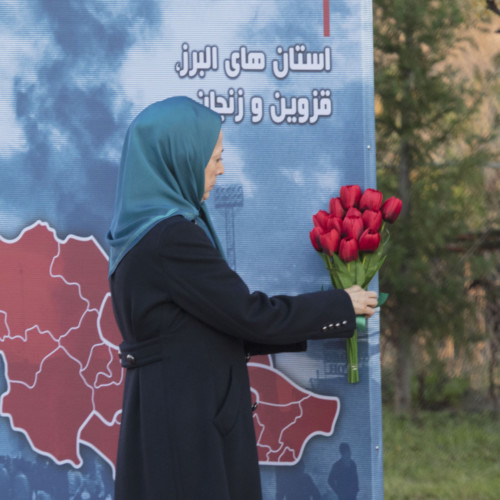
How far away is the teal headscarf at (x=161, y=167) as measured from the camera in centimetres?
164

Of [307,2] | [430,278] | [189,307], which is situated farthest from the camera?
[430,278]

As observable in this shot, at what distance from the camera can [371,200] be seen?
2262 millimetres

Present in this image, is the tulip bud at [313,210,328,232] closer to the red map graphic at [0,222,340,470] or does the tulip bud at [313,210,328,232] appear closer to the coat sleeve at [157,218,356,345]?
the red map graphic at [0,222,340,470]

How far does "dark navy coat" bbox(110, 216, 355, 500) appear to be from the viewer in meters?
1.62

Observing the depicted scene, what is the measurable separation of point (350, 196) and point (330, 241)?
7.8 inches

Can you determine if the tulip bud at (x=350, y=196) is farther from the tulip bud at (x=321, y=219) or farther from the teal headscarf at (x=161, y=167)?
the teal headscarf at (x=161, y=167)

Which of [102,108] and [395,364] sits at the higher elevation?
[102,108]

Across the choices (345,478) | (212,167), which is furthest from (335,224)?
(345,478)

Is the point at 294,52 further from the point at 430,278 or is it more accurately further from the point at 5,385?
the point at 430,278

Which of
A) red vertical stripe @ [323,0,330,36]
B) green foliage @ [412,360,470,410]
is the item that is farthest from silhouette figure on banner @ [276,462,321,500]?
green foliage @ [412,360,470,410]

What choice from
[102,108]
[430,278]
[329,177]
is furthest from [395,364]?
[102,108]

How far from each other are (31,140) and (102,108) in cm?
26

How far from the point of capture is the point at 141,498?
173 cm

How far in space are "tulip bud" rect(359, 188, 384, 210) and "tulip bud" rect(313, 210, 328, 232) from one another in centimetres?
12
